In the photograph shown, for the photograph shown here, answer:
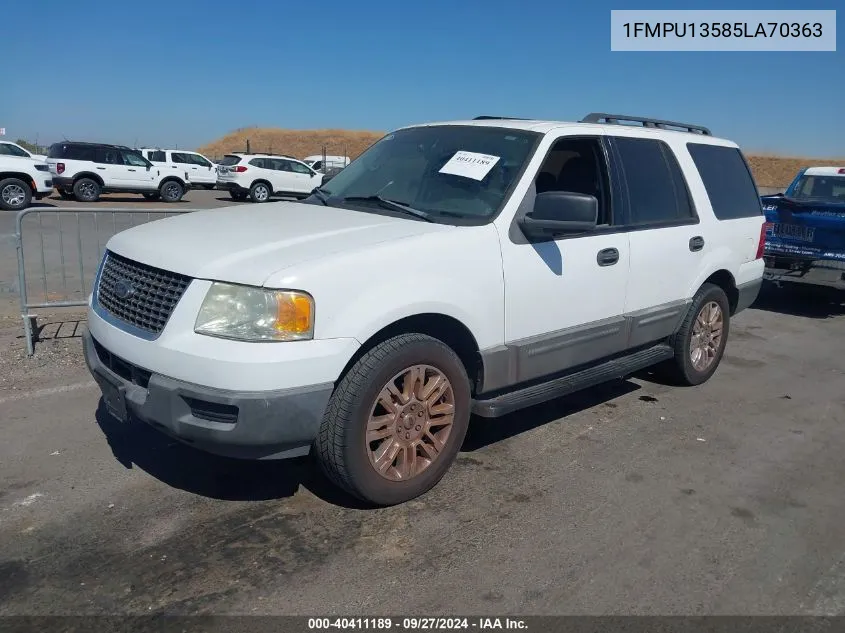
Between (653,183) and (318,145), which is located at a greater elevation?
(318,145)

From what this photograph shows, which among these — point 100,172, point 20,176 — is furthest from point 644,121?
point 100,172

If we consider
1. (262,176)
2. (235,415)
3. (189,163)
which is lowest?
(235,415)

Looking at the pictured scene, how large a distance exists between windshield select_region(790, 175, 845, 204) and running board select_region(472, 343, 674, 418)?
6556mm

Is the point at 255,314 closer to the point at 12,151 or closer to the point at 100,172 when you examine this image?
the point at 12,151

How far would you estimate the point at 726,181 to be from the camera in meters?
5.95

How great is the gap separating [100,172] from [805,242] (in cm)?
1953

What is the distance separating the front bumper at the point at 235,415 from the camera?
306cm

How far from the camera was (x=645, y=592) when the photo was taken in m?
3.03

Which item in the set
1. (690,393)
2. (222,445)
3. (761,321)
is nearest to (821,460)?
(690,393)

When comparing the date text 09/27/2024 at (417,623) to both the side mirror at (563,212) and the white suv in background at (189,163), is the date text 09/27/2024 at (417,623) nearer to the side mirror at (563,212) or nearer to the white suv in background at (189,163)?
the side mirror at (563,212)

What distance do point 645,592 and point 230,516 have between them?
1.97 m

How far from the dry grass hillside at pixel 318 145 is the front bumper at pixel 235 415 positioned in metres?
69.5

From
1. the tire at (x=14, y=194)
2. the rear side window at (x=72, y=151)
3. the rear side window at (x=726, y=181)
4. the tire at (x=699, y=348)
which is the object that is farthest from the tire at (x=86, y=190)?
the tire at (x=699, y=348)

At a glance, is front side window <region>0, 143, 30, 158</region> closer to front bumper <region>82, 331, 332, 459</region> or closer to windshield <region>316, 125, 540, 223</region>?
windshield <region>316, 125, 540, 223</region>
